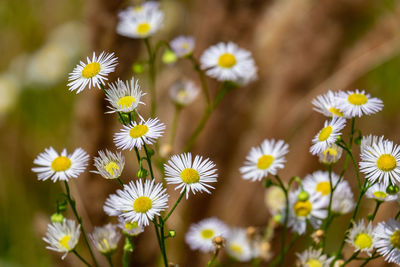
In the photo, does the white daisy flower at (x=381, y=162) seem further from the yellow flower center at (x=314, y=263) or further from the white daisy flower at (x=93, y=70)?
the white daisy flower at (x=93, y=70)

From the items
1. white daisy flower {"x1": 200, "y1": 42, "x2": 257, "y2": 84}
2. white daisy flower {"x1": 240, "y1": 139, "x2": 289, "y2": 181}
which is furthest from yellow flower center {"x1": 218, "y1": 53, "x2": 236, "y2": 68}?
white daisy flower {"x1": 240, "y1": 139, "x2": 289, "y2": 181}

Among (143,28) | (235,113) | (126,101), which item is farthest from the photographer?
(235,113)

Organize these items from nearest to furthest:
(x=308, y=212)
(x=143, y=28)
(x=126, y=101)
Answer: (x=126, y=101) → (x=308, y=212) → (x=143, y=28)

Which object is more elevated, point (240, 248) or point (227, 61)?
point (227, 61)

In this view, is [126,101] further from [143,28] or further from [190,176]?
[143,28]

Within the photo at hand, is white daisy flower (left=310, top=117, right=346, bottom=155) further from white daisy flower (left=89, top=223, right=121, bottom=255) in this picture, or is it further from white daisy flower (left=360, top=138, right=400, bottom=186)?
white daisy flower (left=89, top=223, right=121, bottom=255)

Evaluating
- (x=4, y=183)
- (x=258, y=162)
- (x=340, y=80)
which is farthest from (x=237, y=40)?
(x=4, y=183)

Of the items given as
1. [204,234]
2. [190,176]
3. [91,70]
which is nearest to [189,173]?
[190,176]

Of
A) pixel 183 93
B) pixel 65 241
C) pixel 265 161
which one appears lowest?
pixel 65 241
